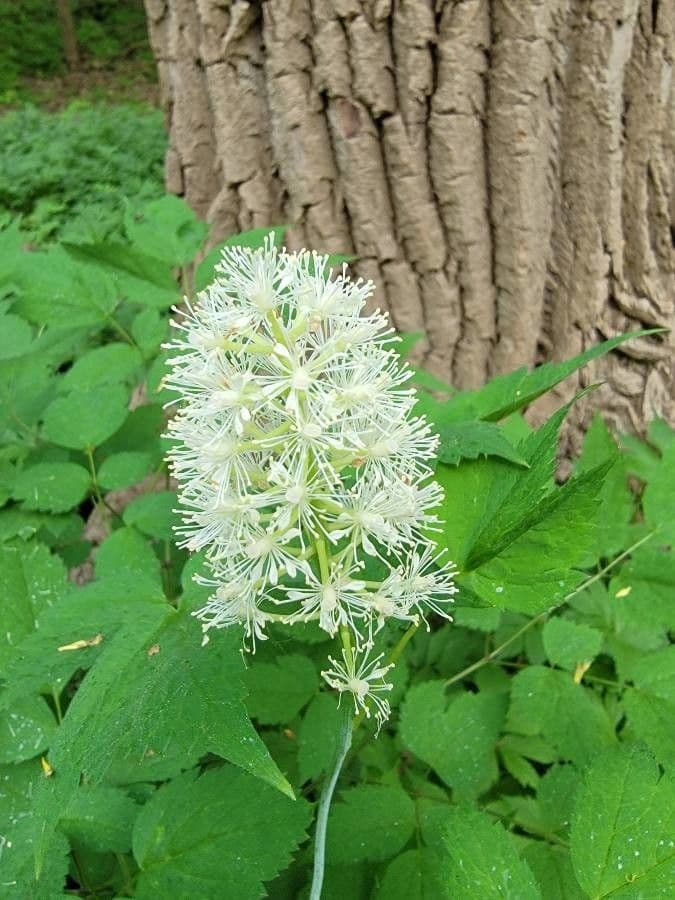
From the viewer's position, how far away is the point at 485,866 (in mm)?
991

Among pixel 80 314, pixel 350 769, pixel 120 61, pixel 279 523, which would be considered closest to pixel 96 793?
pixel 350 769

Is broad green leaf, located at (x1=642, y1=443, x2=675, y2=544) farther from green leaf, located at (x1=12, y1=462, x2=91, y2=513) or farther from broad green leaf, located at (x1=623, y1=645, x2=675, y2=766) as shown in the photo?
green leaf, located at (x1=12, y1=462, x2=91, y2=513)

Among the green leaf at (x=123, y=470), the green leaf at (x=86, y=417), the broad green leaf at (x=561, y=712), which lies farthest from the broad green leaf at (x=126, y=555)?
the broad green leaf at (x=561, y=712)

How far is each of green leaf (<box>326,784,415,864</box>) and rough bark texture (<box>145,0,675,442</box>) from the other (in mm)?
1362

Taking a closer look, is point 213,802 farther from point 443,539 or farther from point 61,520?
point 61,520

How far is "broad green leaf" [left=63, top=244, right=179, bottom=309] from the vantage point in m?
→ 1.74

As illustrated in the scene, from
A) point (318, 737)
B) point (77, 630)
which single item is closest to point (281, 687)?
point (318, 737)

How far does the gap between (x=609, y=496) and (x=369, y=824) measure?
35.1 inches

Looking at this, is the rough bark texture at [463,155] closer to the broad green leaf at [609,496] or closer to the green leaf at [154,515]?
the broad green leaf at [609,496]

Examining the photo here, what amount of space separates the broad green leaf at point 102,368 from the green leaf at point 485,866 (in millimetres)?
1264

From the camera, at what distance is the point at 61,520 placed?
5.29 ft

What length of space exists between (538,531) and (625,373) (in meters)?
1.53

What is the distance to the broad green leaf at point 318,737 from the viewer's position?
1.36 m

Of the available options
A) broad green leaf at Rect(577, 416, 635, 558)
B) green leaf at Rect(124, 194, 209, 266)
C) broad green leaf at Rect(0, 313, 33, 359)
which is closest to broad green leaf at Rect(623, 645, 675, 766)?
broad green leaf at Rect(577, 416, 635, 558)
